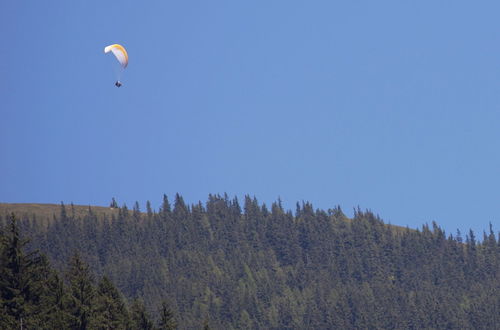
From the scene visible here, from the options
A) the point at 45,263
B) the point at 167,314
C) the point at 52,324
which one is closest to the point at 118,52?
the point at 45,263

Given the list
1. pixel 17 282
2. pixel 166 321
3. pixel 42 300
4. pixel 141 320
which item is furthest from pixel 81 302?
pixel 141 320

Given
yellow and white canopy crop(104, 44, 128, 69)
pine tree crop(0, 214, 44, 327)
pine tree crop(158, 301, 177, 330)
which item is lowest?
pine tree crop(158, 301, 177, 330)

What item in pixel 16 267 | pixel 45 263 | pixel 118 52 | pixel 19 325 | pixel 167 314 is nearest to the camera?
pixel 19 325

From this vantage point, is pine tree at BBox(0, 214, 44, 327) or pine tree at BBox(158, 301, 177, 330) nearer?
pine tree at BBox(0, 214, 44, 327)

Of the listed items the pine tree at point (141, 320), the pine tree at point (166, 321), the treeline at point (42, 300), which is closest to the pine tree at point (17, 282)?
the treeline at point (42, 300)

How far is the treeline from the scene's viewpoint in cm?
8388

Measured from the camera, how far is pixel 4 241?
293 ft

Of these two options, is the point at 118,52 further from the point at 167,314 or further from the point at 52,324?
the point at 52,324

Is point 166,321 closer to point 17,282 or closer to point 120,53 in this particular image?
point 17,282

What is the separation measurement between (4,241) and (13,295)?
5730 millimetres

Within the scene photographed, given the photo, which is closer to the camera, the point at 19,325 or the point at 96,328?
the point at 19,325

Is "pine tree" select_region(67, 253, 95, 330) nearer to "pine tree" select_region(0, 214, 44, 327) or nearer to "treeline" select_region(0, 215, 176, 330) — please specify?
"treeline" select_region(0, 215, 176, 330)

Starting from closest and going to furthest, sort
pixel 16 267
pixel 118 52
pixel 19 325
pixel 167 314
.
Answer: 1. pixel 19 325
2. pixel 16 267
3. pixel 167 314
4. pixel 118 52

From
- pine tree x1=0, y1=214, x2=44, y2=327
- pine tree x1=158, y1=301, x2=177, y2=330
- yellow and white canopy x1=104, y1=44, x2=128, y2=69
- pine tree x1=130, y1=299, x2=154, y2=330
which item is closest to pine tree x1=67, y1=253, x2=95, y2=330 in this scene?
pine tree x1=0, y1=214, x2=44, y2=327
